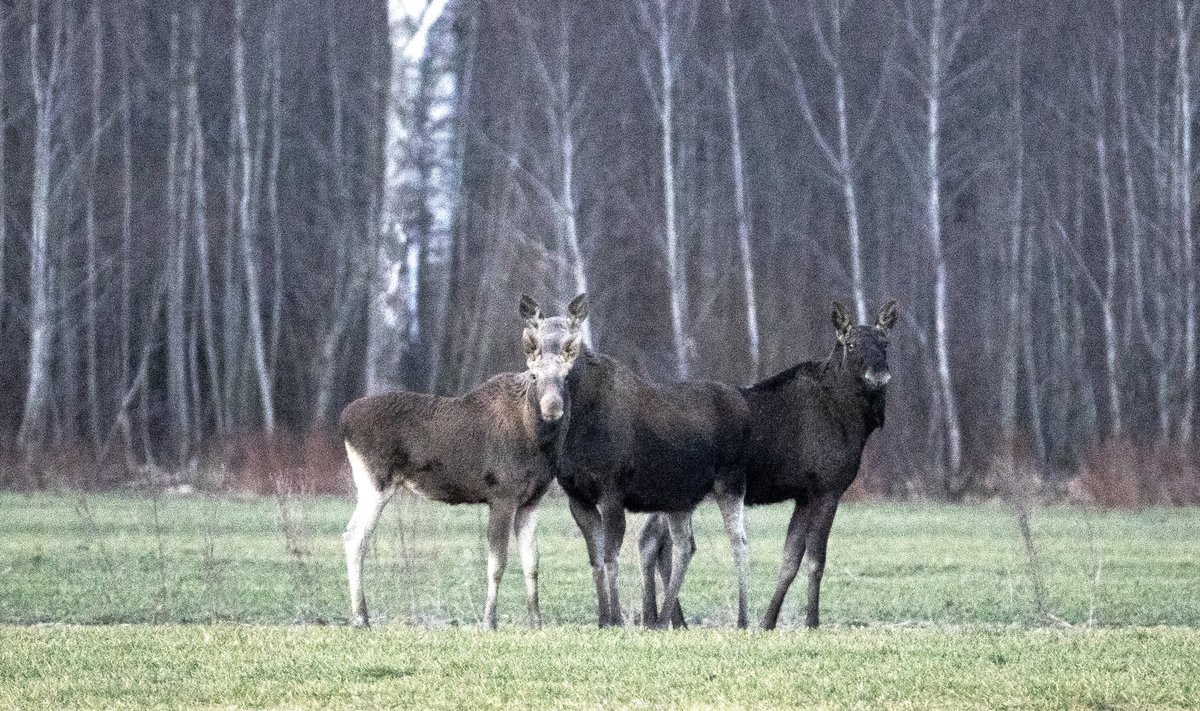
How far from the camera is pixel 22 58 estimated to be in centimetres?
4900

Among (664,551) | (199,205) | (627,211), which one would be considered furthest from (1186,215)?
(664,551)

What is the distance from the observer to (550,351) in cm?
1670

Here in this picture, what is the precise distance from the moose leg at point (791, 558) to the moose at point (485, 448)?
1.90 meters

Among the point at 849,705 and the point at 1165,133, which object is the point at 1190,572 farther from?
the point at 1165,133

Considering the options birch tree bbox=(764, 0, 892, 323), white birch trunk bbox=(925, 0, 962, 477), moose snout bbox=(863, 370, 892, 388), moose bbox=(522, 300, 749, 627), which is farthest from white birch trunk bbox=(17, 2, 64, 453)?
moose snout bbox=(863, 370, 892, 388)

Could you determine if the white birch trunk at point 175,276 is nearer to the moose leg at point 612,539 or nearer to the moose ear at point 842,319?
the moose ear at point 842,319

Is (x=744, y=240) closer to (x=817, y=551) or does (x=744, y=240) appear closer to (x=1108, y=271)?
(x=1108, y=271)

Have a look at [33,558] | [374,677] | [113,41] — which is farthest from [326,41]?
[374,677]

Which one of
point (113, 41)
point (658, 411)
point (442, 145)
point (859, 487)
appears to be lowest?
point (859, 487)

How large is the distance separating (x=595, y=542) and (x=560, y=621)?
1840 mm

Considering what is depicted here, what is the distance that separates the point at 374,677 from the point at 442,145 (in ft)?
80.2

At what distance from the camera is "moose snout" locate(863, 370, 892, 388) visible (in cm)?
1786

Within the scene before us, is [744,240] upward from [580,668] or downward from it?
upward

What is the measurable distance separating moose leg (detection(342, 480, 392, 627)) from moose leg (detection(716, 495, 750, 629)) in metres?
2.76
